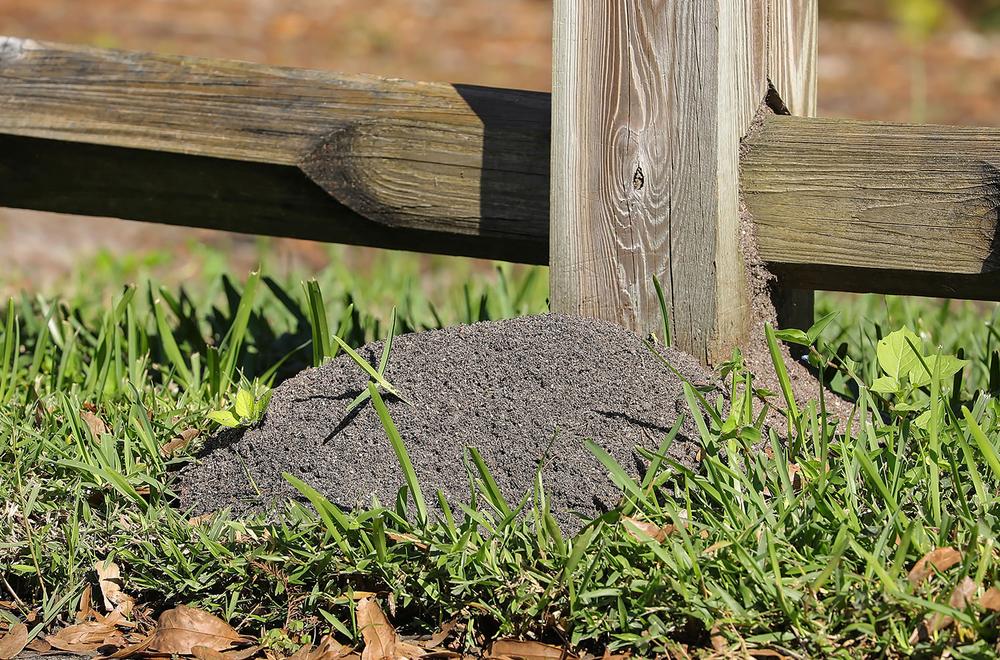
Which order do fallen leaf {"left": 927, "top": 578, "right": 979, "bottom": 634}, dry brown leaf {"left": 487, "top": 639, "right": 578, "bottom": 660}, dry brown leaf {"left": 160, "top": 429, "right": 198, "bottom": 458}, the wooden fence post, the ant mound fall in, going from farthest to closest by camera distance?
1. dry brown leaf {"left": 160, "top": 429, "right": 198, "bottom": 458}
2. the wooden fence post
3. the ant mound
4. dry brown leaf {"left": 487, "top": 639, "right": 578, "bottom": 660}
5. fallen leaf {"left": 927, "top": 578, "right": 979, "bottom": 634}

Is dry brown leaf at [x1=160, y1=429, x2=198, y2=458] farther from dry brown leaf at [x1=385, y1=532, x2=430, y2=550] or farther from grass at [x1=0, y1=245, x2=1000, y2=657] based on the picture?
dry brown leaf at [x1=385, y1=532, x2=430, y2=550]

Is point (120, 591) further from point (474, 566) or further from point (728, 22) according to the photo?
point (728, 22)

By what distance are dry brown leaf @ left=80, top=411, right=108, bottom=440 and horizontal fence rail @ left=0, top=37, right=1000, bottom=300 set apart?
1.78 feet

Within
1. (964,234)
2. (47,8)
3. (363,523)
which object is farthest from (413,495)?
(47,8)

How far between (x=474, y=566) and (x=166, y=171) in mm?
1349

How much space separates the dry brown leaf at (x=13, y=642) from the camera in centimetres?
176

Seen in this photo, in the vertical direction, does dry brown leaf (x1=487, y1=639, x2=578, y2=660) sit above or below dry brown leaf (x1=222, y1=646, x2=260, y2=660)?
above

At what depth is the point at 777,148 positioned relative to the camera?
6.88 ft

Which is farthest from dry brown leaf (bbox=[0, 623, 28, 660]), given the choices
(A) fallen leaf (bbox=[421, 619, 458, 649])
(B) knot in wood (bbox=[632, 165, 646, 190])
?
(B) knot in wood (bbox=[632, 165, 646, 190])

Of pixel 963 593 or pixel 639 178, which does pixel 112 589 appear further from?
pixel 963 593

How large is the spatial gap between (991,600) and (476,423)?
0.88 m

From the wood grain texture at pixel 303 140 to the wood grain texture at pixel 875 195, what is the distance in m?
0.47

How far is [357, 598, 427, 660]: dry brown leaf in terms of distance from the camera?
166 cm

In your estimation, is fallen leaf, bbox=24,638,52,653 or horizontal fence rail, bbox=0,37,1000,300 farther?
horizontal fence rail, bbox=0,37,1000,300
